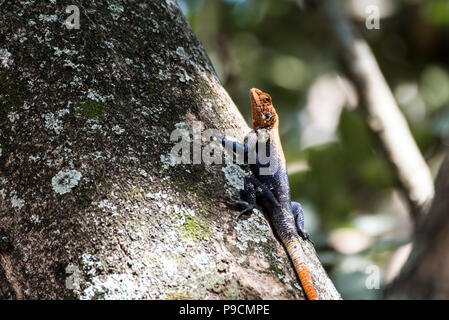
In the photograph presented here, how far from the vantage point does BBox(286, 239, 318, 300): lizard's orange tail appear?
2.01 m

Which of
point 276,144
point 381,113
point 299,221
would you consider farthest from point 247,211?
point 381,113

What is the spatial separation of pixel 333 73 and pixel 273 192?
586 cm

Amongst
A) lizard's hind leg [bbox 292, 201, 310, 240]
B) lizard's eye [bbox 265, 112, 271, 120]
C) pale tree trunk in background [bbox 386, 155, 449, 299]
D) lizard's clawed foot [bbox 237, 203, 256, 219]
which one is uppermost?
lizard's eye [bbox 265, 112, 271, 120]

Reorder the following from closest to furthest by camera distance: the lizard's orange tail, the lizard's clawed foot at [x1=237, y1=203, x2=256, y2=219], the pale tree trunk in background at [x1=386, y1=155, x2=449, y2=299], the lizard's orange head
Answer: the pale tree trunk in background at [x1=386, y1=155, x2=449, y2=299] → the lizard's orange tail → the lizard's clawed foot at [x1=237, y1=203, x2=256, y2=219] → the lizard's orange head

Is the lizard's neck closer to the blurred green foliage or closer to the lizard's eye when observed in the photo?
the lizard's eye

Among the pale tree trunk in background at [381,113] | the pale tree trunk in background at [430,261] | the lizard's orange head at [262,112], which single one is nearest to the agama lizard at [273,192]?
the lizard's orange head at [262,112]

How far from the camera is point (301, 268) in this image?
2119 mm

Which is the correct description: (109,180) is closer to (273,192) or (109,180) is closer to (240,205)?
(240,205)

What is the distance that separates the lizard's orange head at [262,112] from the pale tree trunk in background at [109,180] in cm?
169

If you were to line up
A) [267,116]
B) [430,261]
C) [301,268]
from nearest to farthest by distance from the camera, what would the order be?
[430,261]
[301,268]
[267,116]

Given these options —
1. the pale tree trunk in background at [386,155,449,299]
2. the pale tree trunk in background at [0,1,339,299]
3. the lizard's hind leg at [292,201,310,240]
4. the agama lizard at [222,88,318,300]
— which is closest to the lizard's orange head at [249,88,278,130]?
the agama lizard at [222,88,318,300]

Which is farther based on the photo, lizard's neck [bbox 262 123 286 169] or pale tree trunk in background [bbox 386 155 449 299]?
lizard's neck [bbox 262 123 286 169]

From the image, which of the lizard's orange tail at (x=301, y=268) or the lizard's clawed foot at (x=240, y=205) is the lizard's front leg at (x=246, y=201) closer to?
the lizard's clawed foot at (x=240, y=205)
